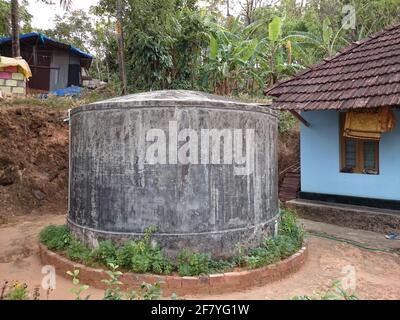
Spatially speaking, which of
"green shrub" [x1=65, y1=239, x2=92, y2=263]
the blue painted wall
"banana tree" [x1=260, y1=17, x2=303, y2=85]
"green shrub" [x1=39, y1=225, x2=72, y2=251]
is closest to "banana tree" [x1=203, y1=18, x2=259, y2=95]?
"banana tree" [x1=260, y1=17, x2=303, y2=85]

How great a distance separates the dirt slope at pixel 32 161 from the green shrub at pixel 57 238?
12.3 feet

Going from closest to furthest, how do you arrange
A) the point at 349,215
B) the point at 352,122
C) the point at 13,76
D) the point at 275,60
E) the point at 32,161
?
the point at 352,122, the point at 349,215, the point at 32,161, the point at 13,76, the point at 275,60

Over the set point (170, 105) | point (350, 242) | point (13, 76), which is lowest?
point (350, 242)

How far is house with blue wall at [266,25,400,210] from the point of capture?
746 centimetres

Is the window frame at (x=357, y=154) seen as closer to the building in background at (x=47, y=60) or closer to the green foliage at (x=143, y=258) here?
the green foliage at (x=143, y=258)

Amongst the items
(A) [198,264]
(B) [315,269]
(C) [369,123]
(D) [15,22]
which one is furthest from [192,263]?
(D) [15,22]

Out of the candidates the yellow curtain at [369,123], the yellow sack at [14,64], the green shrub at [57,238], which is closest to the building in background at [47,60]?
the yellow sack at [14,64]

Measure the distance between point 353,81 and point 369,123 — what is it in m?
0.96

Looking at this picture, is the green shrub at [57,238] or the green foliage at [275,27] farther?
the green foliage at [275,27]

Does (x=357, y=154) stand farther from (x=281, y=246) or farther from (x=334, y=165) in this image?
(x=281, y=246)

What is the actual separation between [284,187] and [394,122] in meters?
3.47

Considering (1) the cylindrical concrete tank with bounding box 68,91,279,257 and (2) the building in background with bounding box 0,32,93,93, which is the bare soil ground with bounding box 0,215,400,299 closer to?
(1) the cylindrical concrete tank with bounding box 68,91,279,257

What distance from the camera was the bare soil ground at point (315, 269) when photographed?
475cm

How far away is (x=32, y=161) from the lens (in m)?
10.3
